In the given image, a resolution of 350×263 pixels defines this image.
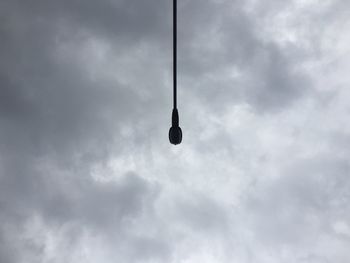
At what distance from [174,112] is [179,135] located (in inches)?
53.0

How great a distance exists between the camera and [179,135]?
84.5ft

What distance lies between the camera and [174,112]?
25.1 metres
